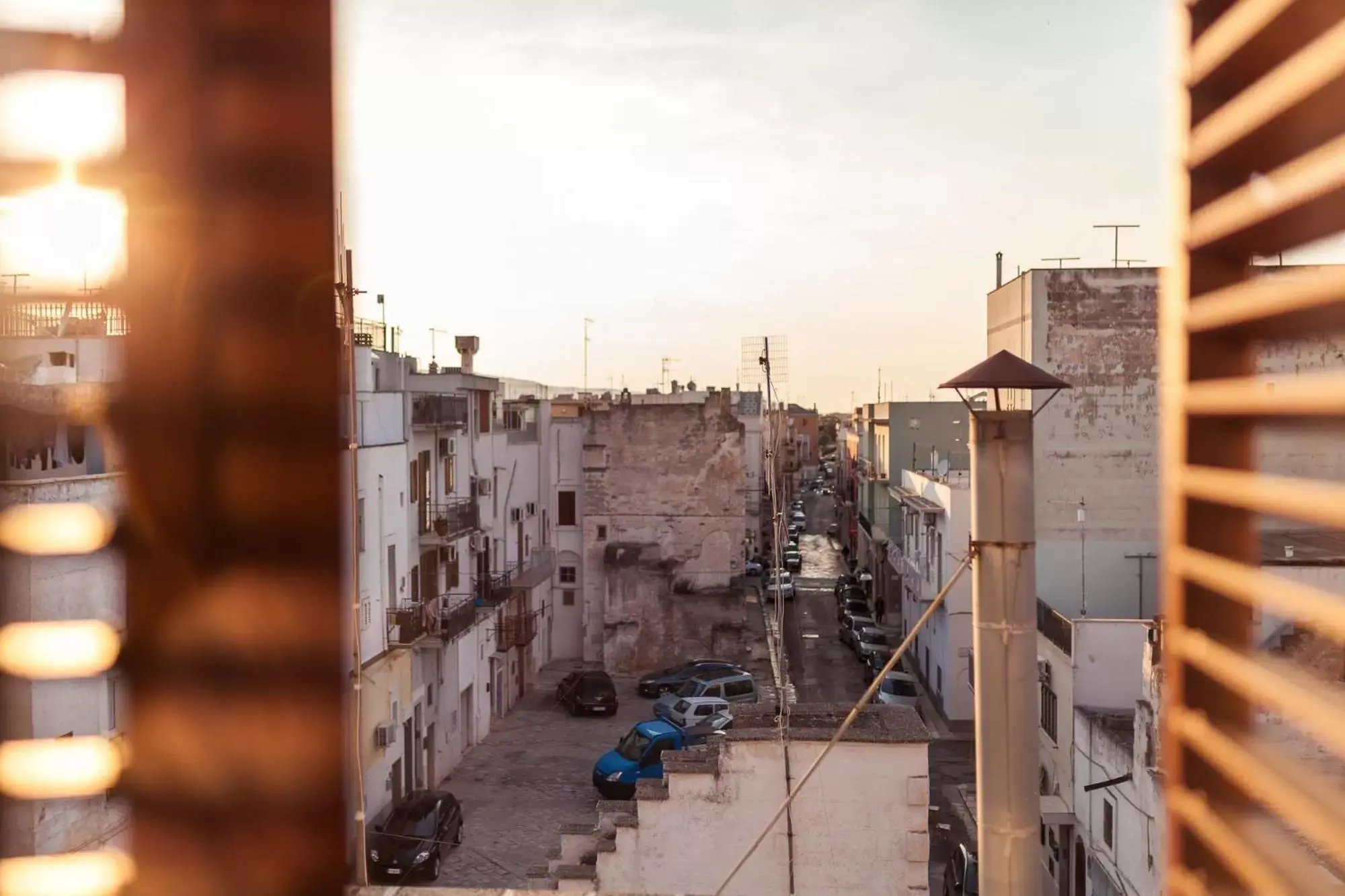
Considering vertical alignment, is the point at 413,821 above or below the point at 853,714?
below

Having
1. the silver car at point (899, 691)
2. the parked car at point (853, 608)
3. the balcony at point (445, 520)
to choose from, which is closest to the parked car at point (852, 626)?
the parked car at point (853, 608)

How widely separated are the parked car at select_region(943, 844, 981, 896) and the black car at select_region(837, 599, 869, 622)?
17234 millimetres

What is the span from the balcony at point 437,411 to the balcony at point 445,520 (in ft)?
4.98

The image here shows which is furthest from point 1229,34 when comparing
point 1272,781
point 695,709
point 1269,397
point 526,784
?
point 695,709

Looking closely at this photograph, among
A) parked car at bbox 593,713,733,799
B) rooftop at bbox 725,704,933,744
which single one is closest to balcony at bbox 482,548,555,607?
parked car at bbox 593,713,733,799

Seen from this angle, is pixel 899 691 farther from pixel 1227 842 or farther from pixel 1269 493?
pixel 1269 493

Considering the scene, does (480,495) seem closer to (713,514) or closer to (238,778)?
(713,514)

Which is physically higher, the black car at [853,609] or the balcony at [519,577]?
the balcony at [519,577]

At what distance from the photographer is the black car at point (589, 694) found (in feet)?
77.0

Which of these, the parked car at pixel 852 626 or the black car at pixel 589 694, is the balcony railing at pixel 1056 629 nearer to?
the black car at pixel 589 694

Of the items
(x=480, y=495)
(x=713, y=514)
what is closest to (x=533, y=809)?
(x=480, y=495)

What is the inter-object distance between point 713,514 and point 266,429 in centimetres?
2605

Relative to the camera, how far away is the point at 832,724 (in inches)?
343

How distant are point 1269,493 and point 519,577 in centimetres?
2601
